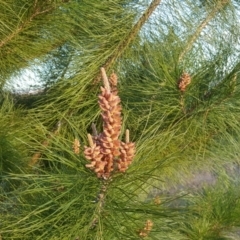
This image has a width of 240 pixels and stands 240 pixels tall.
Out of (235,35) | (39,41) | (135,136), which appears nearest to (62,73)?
(39,41)

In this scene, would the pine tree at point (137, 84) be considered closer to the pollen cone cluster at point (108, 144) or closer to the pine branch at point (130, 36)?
the pine branch at point (130, 36)

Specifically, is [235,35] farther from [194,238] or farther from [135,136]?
[194,238]

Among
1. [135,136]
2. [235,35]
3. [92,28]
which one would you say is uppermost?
[235,35]

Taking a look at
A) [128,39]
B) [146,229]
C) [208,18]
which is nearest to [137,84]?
[128,39]

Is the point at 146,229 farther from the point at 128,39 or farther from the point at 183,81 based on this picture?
the point at 128,39

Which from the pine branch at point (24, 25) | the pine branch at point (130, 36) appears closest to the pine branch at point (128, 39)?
the pine branch at point (130, 36)
